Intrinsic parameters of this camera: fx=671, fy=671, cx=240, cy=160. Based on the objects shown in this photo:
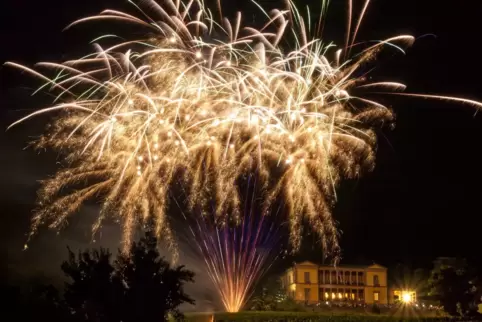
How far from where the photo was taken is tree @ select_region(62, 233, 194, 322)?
17125 millimetres

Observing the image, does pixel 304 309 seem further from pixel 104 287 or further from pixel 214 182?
pixel 104 287

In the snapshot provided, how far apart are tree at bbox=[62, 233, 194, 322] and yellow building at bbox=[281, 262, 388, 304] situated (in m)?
43.1

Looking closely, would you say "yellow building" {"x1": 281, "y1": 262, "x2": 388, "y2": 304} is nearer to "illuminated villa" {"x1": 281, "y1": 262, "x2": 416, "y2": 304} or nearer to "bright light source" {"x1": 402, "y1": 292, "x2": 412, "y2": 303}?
"illuminated villa" {"x1": 281, "y1": 262, "x2": 416, "y2": 304}

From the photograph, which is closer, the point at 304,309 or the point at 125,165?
the point at 125,165

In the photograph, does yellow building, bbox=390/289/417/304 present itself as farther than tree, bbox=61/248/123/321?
Yes

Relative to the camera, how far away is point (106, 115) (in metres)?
21.6

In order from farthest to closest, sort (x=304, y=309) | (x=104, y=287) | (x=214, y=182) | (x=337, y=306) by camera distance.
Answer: (x=337, y=306) < (x=304, y=309) < (x=214, y=182) < (x=104, y=287)

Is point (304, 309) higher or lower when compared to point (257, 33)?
lower

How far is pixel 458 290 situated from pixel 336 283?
881 inches

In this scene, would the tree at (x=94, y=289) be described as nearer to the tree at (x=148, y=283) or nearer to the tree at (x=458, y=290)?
the tree at (x=148, y=283)

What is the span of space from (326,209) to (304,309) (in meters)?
16.6

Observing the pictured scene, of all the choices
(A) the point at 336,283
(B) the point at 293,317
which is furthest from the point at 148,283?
(A) the point at 336,283

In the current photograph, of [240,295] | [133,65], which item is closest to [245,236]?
[240,295]

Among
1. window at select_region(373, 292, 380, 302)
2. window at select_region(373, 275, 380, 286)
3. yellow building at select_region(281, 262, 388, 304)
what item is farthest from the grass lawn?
window at select_region(373, 292, 380, 302)
